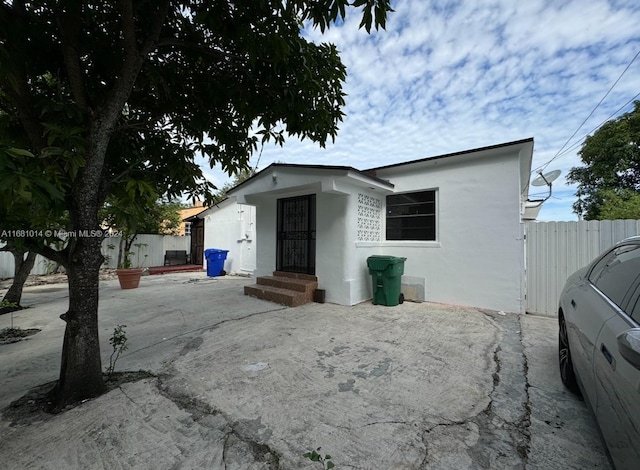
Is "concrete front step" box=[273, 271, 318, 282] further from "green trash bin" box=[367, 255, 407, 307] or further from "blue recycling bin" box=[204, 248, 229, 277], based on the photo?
"blue recycling bin" box=[204, 248, 229, 277]

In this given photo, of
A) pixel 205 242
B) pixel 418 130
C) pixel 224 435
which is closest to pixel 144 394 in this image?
pixel 224 435

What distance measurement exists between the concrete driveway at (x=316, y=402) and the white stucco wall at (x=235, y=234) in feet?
23.9

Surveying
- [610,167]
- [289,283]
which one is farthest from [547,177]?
[610,167]

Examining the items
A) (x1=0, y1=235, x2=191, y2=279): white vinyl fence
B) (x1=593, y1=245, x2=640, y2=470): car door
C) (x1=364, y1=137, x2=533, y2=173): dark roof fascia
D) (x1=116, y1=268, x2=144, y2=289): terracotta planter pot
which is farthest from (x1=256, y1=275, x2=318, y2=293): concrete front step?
(x1=0, y1=235, x2=191, y2=279): white vinyl fence

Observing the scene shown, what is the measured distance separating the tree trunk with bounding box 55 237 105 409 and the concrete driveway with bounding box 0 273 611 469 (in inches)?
7.1

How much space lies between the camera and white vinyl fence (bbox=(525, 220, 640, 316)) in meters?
4.97

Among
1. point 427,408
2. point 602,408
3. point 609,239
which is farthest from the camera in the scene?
point 609,239

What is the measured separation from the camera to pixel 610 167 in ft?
53.7

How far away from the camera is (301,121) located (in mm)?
3037

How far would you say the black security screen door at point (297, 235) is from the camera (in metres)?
7.08

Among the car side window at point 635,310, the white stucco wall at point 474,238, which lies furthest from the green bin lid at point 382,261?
the car side window at point 635,310

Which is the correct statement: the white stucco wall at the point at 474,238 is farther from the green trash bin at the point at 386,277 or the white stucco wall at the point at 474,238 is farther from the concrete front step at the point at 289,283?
the concrete front step at the point at 289,283

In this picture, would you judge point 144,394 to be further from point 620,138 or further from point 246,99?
point 620,138

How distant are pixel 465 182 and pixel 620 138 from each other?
18.0 meters
